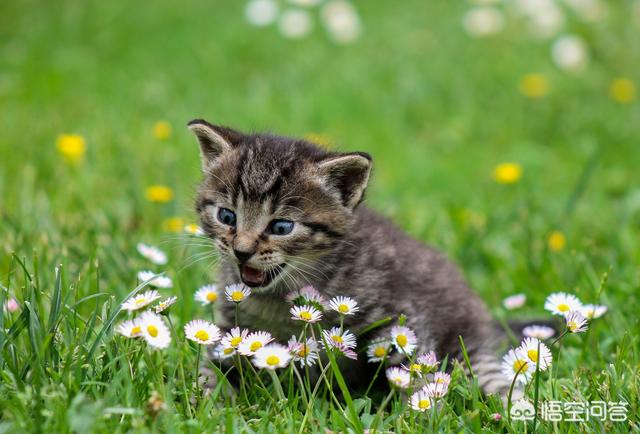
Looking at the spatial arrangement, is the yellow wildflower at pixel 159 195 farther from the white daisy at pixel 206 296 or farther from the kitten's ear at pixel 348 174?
the kitten's ear at pixel 348 174

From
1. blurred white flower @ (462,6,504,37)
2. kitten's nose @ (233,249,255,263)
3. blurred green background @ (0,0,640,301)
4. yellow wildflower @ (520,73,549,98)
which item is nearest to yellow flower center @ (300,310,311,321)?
kitten's nose @ (233,249,255,263)

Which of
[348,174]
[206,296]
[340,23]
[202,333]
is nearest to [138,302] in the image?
[202,333]

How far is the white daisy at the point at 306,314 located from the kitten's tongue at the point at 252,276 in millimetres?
413

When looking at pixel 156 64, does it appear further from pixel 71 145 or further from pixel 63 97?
pixel 71 145

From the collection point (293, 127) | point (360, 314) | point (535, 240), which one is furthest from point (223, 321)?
point (293, 127)

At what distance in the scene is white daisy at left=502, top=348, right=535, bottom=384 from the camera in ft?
11.2

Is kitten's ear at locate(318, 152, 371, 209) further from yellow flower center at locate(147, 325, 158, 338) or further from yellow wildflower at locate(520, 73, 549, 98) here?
yellow wildflower at locate(520, 73, 549, 98)

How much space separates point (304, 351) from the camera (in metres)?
3.38

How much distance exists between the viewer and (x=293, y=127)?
800 centimetres

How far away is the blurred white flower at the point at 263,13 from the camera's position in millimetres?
10211

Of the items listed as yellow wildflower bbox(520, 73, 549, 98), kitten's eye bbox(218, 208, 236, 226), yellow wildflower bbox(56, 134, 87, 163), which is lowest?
kitten's eye bbox(218, 208, 236, 226)

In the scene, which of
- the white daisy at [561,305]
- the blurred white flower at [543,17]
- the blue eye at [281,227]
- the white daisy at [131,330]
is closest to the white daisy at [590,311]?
the white daisy at [561,305]

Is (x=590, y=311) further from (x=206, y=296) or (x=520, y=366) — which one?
(x=206, y=296)

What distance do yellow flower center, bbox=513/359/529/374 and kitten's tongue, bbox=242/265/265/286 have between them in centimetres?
128
